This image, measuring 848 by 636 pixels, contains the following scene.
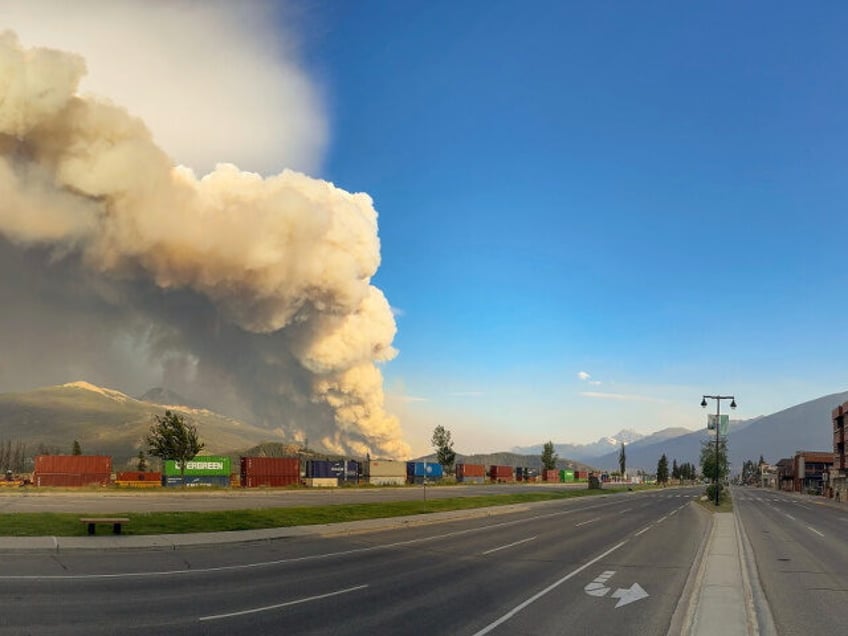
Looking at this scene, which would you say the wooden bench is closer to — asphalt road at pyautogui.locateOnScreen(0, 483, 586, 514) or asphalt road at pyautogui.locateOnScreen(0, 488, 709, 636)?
asphalt road at pyautogui.locateOnScreen(0, 488, 709, 636)

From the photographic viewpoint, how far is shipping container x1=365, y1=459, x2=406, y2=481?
9869 centimetres

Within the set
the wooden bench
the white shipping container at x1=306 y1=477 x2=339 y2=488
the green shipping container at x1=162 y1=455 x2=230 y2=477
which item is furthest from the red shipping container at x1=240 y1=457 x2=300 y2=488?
the wooden bench

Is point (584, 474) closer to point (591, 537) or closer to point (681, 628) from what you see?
point (591, 537)

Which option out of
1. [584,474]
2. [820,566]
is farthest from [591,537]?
[584,474]

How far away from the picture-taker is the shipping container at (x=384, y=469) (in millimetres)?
98688

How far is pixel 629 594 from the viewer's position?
1336cm

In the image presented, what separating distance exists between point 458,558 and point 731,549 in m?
8.58

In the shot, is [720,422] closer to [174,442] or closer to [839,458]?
[174,442]

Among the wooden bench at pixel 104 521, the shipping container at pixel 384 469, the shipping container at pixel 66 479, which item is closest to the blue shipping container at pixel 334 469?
the shipping container at pixel 384 469

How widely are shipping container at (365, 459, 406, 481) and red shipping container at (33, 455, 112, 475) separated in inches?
1522

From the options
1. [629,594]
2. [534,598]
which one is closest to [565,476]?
[629,594]

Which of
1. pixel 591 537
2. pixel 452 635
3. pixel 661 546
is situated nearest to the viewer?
pixel 452 635

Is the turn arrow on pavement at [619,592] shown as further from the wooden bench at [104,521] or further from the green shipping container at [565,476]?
the green shipping container at [565,476]

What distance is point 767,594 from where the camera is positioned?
13633mm
